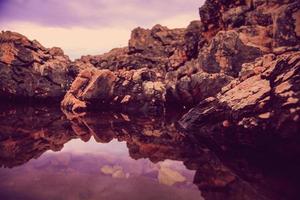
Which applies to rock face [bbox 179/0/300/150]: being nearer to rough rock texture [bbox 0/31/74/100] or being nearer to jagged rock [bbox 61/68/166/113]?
jagged rock [bbox 61/68/166/113]

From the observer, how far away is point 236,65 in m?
19.7

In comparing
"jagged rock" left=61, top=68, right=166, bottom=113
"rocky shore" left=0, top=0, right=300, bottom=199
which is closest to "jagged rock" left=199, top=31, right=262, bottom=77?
"rocky shore" left=0, top=0, right=300, bottom=199

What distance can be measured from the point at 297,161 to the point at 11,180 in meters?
5.15

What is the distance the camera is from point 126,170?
20.5 ft

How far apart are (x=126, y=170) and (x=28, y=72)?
20158 mm

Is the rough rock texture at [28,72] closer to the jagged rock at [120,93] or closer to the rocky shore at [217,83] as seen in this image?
the rocky shore at [217,83]

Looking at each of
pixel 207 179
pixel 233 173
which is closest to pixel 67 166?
pixel 207 179

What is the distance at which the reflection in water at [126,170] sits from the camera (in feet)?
15.0

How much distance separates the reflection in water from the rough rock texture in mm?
13493

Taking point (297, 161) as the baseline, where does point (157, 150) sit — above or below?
below

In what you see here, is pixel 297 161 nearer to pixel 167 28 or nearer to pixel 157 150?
pixel 157 150

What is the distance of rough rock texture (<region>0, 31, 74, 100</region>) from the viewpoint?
2267cm

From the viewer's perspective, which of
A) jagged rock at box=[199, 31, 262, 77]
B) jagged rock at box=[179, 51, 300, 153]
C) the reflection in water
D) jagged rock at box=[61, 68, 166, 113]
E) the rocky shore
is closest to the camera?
the reflection in water

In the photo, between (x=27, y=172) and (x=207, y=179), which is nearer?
(x=207, y=179)
